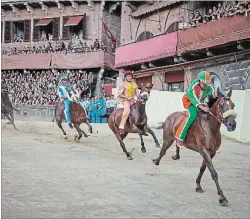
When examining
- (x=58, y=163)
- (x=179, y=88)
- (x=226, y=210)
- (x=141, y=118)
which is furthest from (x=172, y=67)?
(x=226, y=210)

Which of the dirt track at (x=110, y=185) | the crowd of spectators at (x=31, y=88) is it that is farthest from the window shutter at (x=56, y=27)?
the dirt track at (x=110, y=185)

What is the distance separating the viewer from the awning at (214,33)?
47.2 ft

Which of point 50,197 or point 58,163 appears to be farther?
point 58,163

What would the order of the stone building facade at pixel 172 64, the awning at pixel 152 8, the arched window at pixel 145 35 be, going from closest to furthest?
the stone building facade at pixel 172 64 → the awning at pixel 152 8 → the arched window at pixel 145 35

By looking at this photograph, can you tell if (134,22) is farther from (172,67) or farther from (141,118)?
(141,118)

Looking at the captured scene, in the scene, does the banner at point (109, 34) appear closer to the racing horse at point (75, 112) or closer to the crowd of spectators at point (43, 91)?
the crowd of spectators at point (43, 91)

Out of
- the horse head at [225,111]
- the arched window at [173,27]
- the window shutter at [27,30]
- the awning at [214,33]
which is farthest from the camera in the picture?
the window shutter at [27,30]

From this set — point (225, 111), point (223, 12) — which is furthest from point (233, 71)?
point (225, 111)

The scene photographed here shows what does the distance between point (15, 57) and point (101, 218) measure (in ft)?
50.3

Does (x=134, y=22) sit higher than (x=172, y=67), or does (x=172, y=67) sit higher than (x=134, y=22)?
(x=134, y=22)

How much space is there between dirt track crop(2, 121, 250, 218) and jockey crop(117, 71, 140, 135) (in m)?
0.88

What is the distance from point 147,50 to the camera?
20297 millimetres

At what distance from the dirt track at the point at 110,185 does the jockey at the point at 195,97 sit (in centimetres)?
90

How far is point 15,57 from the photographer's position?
18344 millimetres
